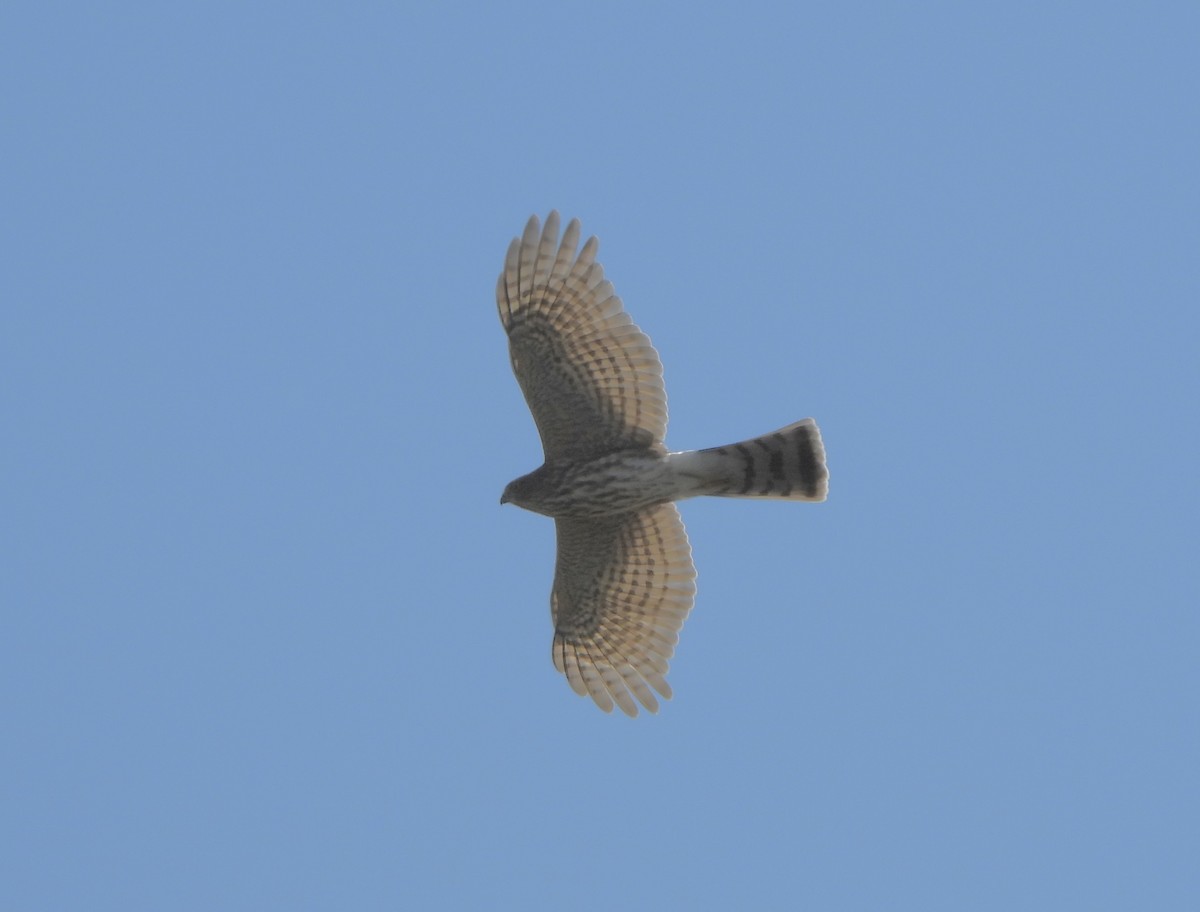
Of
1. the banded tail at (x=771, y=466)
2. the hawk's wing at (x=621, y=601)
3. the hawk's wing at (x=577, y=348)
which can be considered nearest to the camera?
the hawk's wing at (x=577, y=348)

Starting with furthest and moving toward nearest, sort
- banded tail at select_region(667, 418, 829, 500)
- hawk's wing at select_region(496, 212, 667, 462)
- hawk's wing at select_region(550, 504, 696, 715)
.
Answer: hawk's wing at select_region(550, 504, 696, 715) → banded tail at select_region(667, 418, 829, 500) → hawk's wing at select_region(496, 212, 667, 462)

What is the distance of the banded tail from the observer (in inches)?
581

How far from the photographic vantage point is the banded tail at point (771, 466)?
14.8 m

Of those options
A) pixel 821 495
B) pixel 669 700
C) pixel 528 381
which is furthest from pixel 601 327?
pixel 669 700

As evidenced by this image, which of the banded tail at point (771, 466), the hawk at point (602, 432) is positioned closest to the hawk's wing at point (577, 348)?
the hawk at point (602, 432)

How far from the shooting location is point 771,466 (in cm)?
1483

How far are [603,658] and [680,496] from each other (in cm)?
166

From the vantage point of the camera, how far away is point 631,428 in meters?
14.9

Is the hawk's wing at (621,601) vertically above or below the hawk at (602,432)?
below

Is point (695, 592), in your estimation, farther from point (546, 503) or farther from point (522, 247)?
point (522, 247)

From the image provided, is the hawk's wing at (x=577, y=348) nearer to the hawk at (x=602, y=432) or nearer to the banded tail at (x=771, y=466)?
the hawk at (x=602, y=432)

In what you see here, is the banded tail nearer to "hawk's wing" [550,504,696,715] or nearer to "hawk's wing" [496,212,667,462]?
"hawk's wing" [496,212,667,462]

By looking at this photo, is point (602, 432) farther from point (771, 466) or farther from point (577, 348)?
point (771, 466)

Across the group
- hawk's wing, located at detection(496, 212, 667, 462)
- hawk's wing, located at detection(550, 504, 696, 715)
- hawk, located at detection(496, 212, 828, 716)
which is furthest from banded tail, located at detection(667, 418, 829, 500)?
hawk's wing, located at detection(550, 504, 696, 715)
